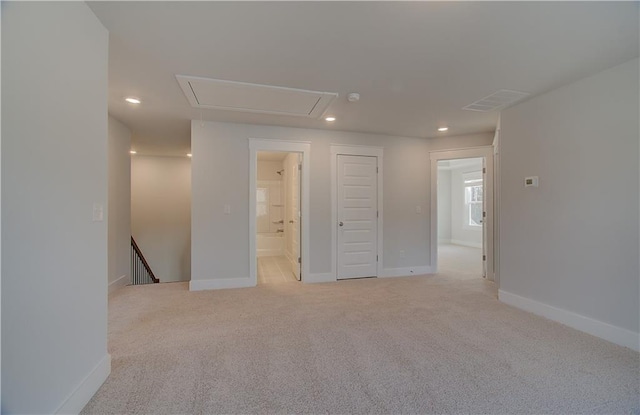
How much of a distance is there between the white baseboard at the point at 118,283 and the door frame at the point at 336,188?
3.22 m

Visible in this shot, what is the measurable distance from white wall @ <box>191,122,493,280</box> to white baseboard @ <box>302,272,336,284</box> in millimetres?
68

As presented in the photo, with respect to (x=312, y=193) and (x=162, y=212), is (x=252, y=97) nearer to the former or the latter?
(x=312, y=193)

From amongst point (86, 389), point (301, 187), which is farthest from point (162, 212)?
point (86, 389)

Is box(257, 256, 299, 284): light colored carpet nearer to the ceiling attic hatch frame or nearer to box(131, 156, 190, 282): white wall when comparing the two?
box(131, 156, 190, 282): white wall

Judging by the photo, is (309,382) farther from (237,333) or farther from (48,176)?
(48,176)

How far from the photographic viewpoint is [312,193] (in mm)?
4297

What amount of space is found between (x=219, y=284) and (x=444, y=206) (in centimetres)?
788

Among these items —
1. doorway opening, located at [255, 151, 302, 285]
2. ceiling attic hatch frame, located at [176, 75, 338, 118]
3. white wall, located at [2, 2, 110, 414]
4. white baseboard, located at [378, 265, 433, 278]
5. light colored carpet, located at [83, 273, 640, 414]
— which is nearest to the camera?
white wall, located at [2, 2, 110, 414]

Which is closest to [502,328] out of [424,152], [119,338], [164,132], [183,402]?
[183,402]

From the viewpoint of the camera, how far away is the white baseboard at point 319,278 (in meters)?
4.24

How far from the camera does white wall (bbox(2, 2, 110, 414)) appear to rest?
114cm

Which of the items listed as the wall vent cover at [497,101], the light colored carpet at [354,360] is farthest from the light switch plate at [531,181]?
the light colored carpet at [354,360]

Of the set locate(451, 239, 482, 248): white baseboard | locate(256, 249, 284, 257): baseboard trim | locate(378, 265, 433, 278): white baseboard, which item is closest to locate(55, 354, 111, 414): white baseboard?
locate(378, 265, 433, 278): white baseboard

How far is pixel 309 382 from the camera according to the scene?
1.79 metres
